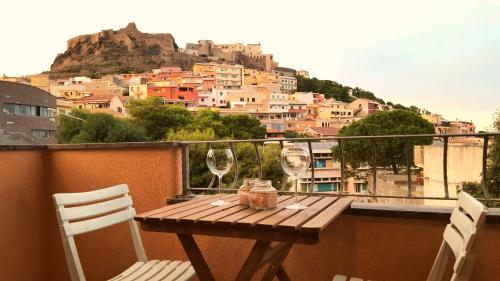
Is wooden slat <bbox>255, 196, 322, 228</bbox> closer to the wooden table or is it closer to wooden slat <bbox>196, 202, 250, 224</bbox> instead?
the wooden table

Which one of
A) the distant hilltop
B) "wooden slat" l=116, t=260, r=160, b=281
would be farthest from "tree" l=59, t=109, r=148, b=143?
the distant hilltop

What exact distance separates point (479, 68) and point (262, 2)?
3188 cm

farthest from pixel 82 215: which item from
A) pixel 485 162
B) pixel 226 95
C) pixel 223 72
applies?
pixel 223 72

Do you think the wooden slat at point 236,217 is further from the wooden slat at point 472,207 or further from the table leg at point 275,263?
the wooden slat at point 472,207

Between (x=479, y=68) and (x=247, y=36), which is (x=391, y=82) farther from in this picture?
(x=247, y=36)

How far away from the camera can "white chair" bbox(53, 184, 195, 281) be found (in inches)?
79.3

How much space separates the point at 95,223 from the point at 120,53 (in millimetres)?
91666

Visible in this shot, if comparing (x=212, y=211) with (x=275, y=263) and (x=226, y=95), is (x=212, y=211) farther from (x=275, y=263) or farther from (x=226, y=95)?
(x=226, y=95)

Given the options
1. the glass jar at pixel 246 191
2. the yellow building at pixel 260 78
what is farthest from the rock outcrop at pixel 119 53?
the glass jar at pixel 246 191

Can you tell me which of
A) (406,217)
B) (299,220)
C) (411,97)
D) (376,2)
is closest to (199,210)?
(299,220)

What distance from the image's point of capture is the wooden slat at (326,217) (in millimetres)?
1469

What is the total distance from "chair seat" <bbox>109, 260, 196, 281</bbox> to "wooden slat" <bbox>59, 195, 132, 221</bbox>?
33cm

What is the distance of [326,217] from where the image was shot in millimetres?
1671

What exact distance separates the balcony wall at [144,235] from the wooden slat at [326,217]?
561 mm
